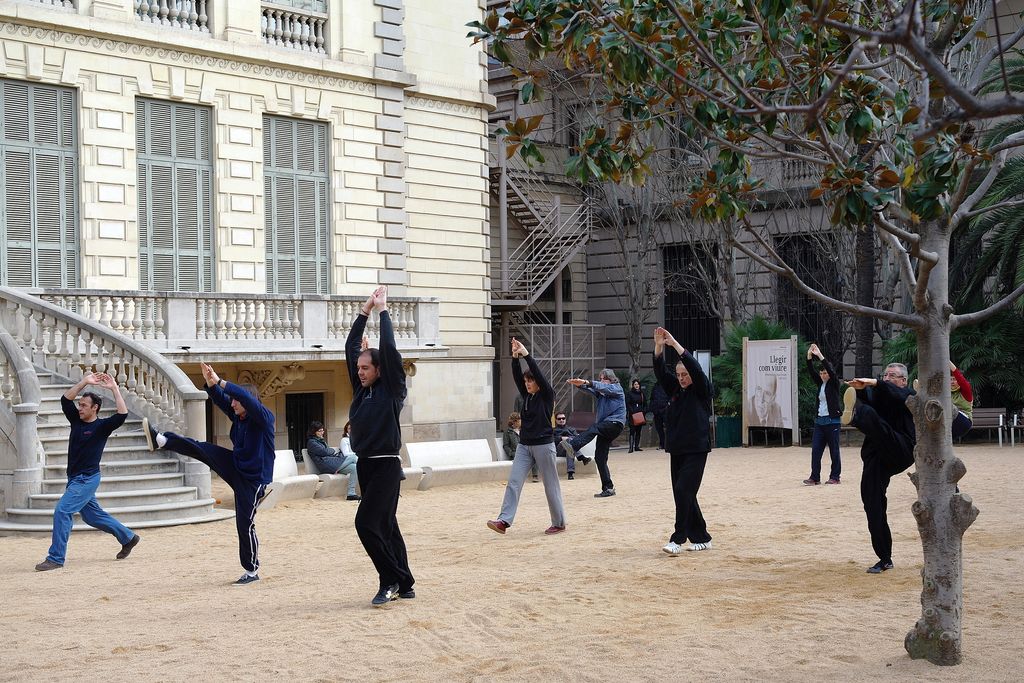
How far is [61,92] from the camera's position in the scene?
837 inches

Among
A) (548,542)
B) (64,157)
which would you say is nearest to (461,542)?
(548,542)

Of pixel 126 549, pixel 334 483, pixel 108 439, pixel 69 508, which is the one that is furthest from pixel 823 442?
pixel 69 508

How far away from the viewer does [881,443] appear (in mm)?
10695

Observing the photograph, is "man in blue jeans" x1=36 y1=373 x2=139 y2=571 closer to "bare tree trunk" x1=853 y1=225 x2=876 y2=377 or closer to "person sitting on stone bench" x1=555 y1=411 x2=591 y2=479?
"person sitting on stone bench" x1=555 y1=411 x2=591 y2=479

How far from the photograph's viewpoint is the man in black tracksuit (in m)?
9.76

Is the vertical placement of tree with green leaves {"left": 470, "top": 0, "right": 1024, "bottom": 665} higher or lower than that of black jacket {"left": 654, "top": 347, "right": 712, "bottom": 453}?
higher

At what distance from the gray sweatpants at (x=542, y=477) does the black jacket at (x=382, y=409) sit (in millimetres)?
4197

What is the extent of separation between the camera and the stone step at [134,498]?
1538 centimetres

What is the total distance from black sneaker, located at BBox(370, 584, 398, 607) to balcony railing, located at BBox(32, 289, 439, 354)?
10.7 m

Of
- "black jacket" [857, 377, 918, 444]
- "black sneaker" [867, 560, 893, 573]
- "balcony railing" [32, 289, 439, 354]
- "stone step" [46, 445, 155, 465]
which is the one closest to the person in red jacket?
"black jacket" [857, 377, 918, 444]

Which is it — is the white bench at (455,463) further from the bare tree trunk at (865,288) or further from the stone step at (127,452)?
the bare tree trunk at (865,288)

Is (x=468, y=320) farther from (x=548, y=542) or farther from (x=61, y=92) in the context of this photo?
(x=548, y=542)

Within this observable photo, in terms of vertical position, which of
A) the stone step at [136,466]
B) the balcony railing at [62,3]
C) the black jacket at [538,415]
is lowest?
the stone step at [136,466]

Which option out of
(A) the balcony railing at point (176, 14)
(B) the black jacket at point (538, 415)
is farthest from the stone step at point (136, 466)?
(A) the balcony railing at point (176, 14)
